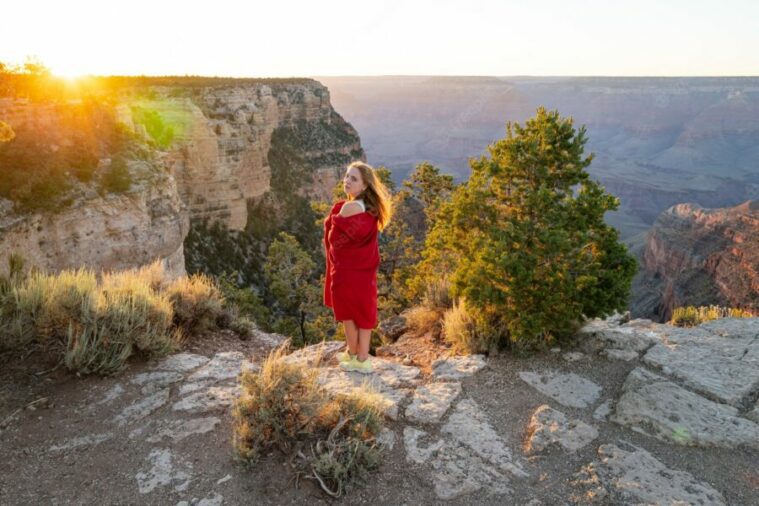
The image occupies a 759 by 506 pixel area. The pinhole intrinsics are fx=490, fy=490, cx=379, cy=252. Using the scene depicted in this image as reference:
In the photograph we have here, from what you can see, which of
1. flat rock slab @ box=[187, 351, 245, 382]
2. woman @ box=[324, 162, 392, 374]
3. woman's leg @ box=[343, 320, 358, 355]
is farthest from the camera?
woman's leg @ box=[343, 320, 358, 355]

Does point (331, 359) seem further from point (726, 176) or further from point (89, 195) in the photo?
point (726, 176)

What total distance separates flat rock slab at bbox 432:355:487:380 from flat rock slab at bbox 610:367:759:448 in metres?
1.16

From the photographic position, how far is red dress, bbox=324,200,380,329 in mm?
3969

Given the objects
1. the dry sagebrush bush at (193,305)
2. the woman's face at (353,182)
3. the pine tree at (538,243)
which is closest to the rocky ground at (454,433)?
the pine tree at (538,243)

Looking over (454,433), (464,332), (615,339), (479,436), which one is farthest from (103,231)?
(615,339)

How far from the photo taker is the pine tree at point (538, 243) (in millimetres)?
4477

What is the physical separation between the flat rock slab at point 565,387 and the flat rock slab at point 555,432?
28cm

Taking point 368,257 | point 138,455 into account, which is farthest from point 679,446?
point 138,455

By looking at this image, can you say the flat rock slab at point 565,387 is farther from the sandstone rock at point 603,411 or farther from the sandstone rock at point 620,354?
the sandstone rock at point 620,354

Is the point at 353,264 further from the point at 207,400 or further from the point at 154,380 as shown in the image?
the point at 154,380

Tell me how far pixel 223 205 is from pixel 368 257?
74.2 feet

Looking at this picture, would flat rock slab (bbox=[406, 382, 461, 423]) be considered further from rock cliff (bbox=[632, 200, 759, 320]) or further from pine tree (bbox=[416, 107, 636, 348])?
rock cliff (bbox=[632, 200, 759, 320])

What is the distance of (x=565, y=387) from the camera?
404 cm

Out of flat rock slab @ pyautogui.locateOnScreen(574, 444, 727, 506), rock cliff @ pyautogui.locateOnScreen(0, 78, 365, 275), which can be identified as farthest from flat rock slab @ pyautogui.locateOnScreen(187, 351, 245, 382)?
rock cliff @ pyautogui.locateOnScreen(0, 78, 365, 275)
